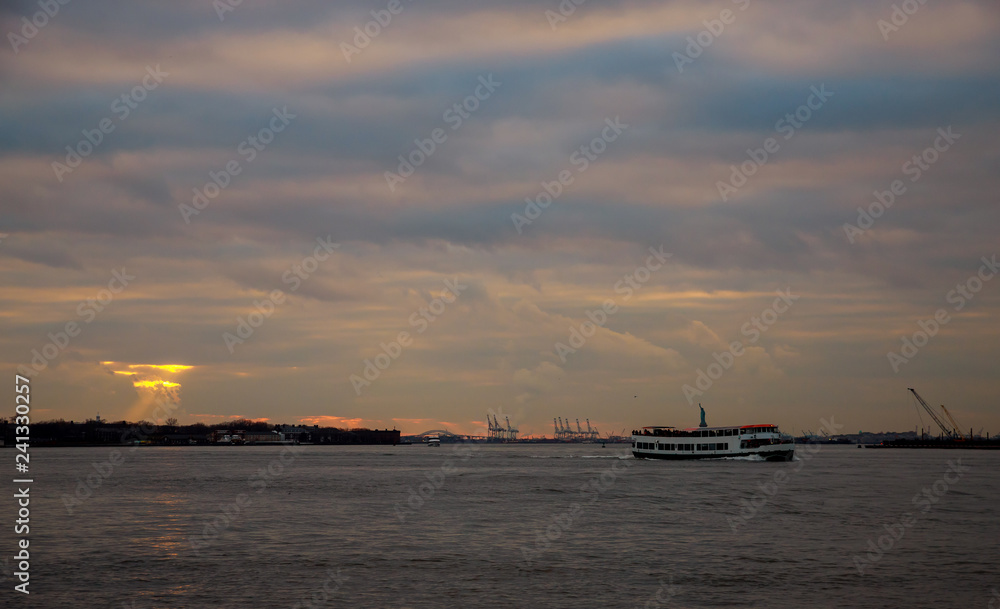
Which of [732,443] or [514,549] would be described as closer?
[514,549]

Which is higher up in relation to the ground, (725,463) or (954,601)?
(725,463)

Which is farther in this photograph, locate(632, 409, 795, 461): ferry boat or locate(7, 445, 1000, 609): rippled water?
locate(632, 409, 795, 461): ferry boat

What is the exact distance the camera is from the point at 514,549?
1880 inches

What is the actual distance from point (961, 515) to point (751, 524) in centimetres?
1867

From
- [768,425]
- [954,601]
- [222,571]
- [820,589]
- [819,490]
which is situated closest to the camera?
[954,601]

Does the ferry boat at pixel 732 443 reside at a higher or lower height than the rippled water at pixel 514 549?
higher

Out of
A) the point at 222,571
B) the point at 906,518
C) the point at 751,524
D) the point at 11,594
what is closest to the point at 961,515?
the point at 906,518

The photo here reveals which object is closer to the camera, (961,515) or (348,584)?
(348,584)

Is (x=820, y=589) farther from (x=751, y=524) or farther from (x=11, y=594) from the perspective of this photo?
(x=11, y=594)

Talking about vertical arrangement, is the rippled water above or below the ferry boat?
below

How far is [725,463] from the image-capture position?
505 feet

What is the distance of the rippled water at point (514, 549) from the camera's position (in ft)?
118

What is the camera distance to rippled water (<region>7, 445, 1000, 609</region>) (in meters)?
35.9

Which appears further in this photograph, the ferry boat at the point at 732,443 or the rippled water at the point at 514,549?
the ferry boat at the point at 732,443
